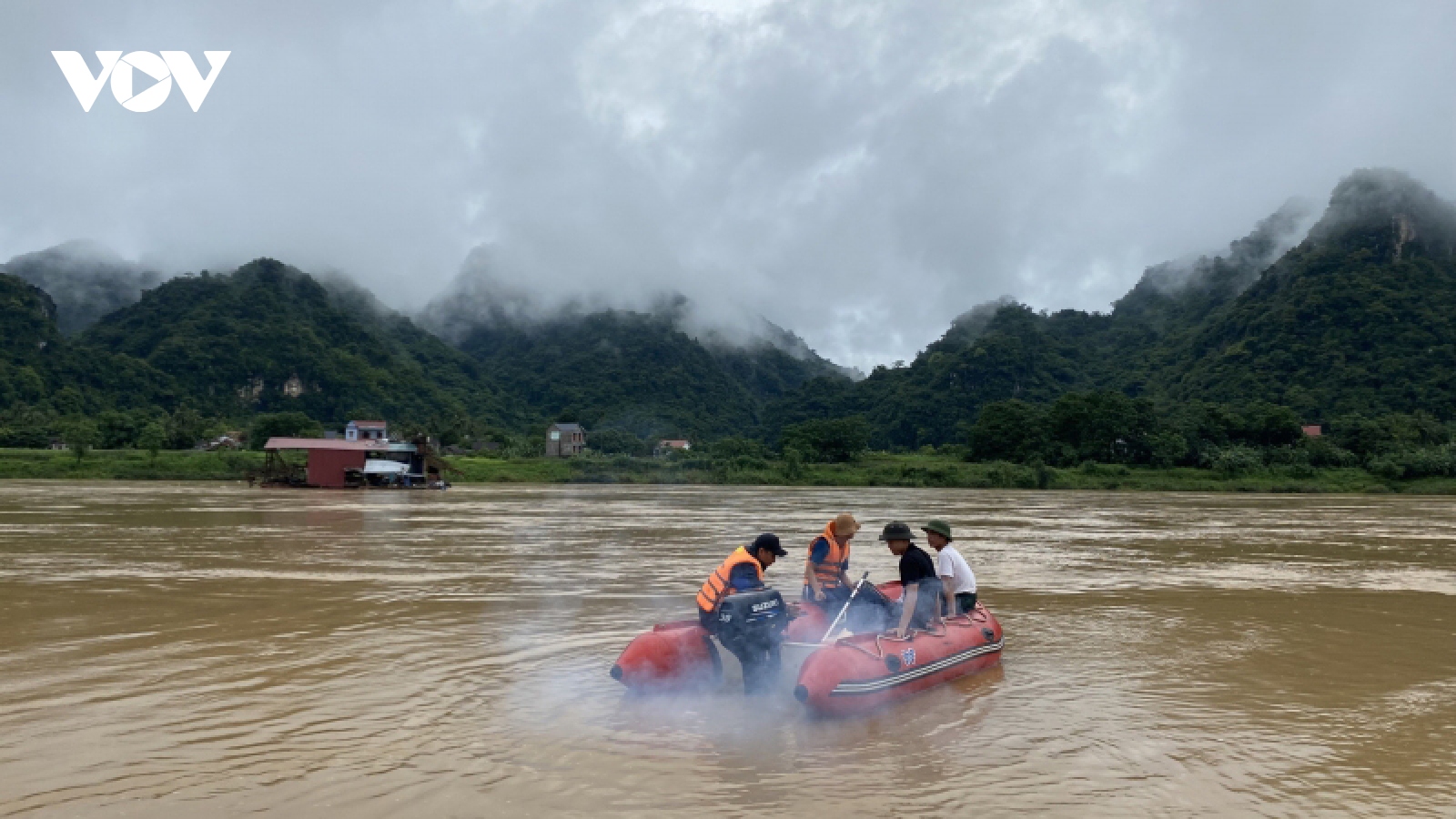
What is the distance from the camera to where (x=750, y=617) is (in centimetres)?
745

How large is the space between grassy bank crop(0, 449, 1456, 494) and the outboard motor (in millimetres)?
52740

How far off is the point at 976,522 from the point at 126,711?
85.1 ft

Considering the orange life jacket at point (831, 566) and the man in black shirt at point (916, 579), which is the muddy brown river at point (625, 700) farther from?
the orange life jacket at point (831, 566)

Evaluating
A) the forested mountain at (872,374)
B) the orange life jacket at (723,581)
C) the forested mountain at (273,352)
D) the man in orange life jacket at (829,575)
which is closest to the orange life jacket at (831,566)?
the man in orange life jacket at (829,575)

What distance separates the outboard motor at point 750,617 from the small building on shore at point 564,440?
68.1 m

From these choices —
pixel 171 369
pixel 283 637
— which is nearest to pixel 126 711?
pixel 283 637

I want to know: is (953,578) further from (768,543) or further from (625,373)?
(625,373)

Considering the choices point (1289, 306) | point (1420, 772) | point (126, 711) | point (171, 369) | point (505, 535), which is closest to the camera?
point (1420, 772)

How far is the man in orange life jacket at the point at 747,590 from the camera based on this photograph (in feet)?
24.6

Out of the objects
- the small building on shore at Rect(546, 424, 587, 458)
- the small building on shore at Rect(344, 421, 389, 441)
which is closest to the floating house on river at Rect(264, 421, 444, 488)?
the small building on shore at Rect(546, 424, 587, 458)

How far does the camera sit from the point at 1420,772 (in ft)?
20.0

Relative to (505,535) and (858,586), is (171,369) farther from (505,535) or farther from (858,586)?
(858,586)

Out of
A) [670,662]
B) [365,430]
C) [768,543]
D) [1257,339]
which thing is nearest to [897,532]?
[768,543]

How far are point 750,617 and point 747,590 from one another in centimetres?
21
